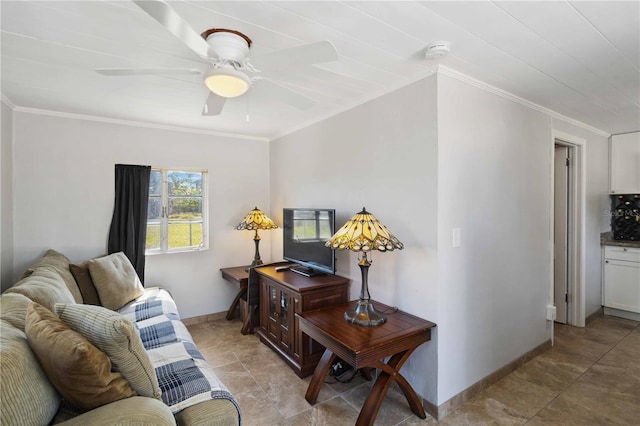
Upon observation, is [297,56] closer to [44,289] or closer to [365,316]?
[365,316]

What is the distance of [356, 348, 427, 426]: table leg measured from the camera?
189 cm

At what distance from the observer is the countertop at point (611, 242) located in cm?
367

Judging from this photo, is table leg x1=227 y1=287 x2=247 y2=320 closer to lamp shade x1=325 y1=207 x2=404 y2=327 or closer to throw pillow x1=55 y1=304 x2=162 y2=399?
lamp shade x1=325 y1=207 x2=404 y2=327

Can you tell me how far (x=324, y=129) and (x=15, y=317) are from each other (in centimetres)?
262

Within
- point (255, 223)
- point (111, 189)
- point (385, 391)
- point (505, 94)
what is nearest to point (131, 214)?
point (111, 189)

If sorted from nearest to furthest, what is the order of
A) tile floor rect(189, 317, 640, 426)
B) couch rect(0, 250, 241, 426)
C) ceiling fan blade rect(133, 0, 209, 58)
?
ceiling fan blade rect(133, 0, 209, 58) < couch rect(0, 250, 241, 426) < tile floor rect(189, 317, 640, 426)

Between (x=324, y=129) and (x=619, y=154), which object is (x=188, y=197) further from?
(x=619, y=154)

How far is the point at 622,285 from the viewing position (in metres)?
3.76

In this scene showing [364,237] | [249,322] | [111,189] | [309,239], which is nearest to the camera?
[364,237]

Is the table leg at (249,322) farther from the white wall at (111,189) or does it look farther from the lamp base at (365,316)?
the lamp base at (365,316)

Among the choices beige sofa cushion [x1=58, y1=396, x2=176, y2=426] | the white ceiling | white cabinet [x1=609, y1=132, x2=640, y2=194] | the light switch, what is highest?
the white ceiling

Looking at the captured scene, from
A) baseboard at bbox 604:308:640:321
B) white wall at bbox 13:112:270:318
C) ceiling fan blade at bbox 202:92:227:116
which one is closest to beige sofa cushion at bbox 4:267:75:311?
white wall at bbox 13:112:270:318

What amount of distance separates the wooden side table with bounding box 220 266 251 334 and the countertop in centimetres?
441

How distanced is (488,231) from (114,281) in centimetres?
318
